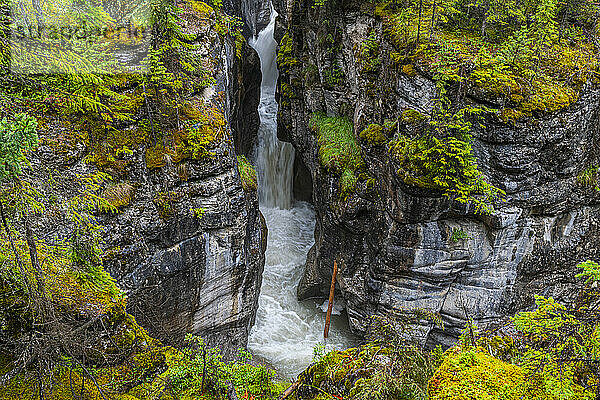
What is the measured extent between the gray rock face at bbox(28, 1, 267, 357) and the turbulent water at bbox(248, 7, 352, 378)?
7.32 ft

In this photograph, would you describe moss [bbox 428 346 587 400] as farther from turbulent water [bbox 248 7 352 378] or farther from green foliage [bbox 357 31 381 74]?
green foliage [bbox 357 31 381 74]

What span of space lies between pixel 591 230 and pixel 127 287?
14.1m

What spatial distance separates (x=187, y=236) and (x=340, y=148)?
6.95 m

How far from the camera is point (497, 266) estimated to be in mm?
12656

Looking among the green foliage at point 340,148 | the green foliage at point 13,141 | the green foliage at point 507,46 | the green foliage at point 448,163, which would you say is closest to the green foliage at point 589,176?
the green foliage at point 507,46

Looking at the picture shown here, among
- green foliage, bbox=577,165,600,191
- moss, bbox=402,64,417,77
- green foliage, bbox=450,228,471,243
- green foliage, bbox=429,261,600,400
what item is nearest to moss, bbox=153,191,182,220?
moss, bbox=402,64,417,77

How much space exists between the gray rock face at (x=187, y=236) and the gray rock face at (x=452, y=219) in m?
4.04

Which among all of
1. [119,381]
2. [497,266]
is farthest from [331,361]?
[497,266]

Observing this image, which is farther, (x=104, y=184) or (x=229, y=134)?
(x=229, y=134)

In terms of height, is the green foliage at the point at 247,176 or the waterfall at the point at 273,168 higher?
the green foliage at the point at 247,176

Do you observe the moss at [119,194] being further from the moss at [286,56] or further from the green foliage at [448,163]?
the moss at [286,56]

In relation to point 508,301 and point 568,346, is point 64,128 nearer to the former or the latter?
point 568,346

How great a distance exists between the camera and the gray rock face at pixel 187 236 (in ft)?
32.5

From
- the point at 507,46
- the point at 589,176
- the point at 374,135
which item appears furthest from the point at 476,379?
the point at 589,176
